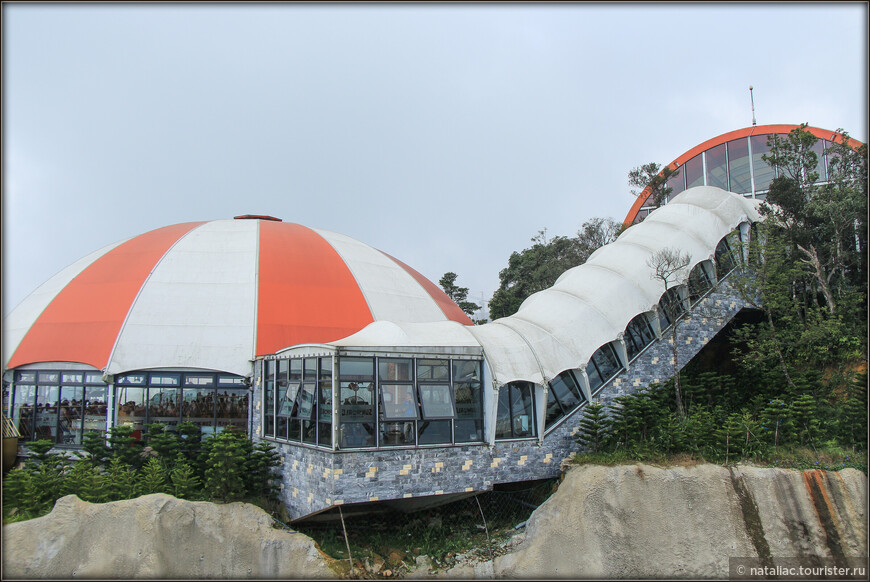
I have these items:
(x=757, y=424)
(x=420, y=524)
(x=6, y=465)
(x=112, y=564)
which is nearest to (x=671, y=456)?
(x=757, y=424)

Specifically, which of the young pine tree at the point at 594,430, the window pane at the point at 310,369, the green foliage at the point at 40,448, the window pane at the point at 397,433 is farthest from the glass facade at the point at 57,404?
the young pine tree at the point at 594,430

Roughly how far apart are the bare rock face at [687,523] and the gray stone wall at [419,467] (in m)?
1.61

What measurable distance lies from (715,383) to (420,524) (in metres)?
10.7

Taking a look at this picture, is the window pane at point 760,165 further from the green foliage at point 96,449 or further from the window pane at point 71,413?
the window pane at point 71,413

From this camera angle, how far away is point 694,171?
100ft

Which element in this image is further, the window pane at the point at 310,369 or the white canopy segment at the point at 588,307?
the white canopy segment at the point at 588,307

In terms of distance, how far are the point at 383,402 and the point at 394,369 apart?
82 centimetres

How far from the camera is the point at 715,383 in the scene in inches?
761

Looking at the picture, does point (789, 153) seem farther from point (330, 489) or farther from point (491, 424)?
point (330, 489)

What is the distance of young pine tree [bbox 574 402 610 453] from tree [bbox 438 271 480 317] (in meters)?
21.6

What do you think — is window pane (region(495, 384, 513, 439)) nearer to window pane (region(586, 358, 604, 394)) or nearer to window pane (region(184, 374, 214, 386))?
window pane (region(586, 358, 604, 394))

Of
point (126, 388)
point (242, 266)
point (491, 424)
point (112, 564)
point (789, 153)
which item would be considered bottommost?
point (112, 564)

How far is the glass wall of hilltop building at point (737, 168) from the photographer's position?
1099 inches

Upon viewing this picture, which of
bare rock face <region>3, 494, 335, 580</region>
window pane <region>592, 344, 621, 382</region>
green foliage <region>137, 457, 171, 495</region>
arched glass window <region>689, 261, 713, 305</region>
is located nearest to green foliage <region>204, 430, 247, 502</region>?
bare rock face <region>3, 494, 335, 580</region>
